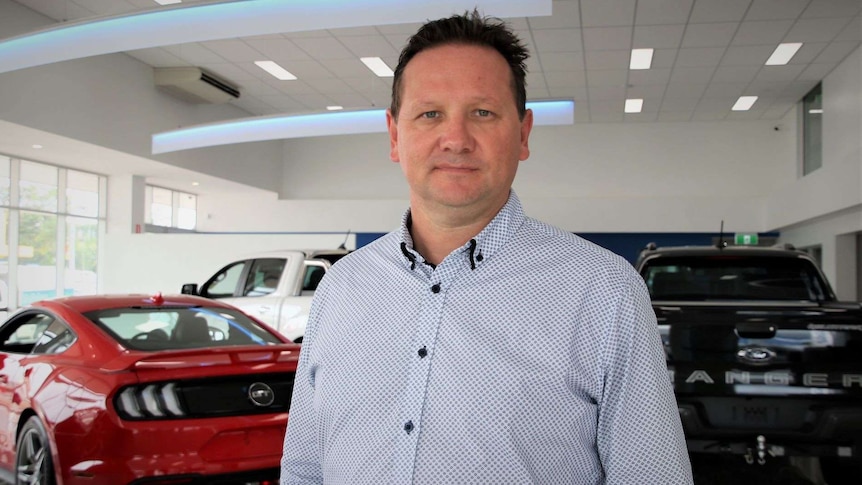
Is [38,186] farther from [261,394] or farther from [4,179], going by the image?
[261,394]

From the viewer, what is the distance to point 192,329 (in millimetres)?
5395

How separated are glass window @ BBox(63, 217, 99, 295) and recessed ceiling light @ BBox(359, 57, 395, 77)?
7.71 m

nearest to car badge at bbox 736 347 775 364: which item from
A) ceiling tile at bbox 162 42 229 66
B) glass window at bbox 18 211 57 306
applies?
ceiling tile at bbox 162 42 229 66

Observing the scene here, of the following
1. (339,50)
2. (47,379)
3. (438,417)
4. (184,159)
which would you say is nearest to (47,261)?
(184,159)

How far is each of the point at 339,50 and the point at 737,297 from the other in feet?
32.6

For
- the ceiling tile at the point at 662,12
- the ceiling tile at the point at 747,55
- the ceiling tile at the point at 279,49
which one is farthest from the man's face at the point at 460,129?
the ceiling tile at the point at 747,55

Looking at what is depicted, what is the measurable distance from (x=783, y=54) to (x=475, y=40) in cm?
1398

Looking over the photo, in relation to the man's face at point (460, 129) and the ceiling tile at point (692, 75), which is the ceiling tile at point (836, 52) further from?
the man's face at point (460, 129)

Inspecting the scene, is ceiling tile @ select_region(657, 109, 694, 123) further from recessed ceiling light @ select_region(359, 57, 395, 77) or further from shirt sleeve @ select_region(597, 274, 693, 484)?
shirt sleeve @ select_region(597, 274, 693, 484)

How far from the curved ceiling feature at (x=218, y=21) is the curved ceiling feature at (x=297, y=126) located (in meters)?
3.74

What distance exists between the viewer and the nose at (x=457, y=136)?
1648mm

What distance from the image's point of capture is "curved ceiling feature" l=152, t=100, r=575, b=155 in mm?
11383

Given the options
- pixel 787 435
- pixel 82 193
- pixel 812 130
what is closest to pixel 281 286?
pixel 787 435

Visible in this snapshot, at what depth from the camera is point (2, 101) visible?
1256cm
